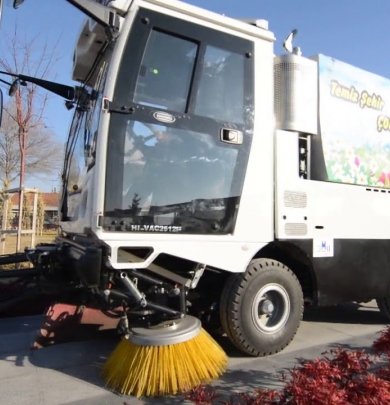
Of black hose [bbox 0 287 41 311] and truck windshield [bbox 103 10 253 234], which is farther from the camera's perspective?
black hose [bbox 0 287 41 311]

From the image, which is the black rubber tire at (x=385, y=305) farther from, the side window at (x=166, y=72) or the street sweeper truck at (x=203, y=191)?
the side window at (x=166, y=72)

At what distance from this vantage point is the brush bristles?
3.04 m

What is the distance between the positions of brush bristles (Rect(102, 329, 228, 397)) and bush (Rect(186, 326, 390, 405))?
25 centimetres

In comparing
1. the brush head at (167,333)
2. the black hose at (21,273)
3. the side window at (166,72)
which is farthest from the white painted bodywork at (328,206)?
the black hose at (21,273)

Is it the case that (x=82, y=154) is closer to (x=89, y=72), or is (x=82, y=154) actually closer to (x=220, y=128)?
(x=89, y=72)

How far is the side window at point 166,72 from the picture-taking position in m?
3.30

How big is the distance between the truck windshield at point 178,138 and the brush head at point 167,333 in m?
0.75

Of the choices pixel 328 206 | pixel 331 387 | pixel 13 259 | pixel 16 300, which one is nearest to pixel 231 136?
pixel 328 206

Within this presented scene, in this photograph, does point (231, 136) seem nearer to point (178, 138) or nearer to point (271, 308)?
point (178, 138)

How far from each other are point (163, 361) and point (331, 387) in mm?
1286

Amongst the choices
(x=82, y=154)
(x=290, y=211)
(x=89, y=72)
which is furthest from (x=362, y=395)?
(x=89, y=72)

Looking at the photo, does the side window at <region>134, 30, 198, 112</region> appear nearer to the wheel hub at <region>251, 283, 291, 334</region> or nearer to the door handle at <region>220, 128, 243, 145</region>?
the door handle at <region>220, 128, 243, 145</region>

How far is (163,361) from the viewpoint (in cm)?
310

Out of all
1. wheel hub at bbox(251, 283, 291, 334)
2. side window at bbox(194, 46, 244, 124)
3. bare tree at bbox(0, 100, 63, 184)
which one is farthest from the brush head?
bare tree at bbox(0, 100, 63, 184)
